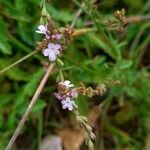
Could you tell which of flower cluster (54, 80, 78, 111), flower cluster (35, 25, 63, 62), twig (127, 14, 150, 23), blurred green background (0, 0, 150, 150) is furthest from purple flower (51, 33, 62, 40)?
twig (127, 14, 150, 23)

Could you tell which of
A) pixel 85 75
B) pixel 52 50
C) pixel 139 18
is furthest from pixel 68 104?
pixel 139 18

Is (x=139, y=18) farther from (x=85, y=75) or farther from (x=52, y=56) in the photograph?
(x=52, y=56)

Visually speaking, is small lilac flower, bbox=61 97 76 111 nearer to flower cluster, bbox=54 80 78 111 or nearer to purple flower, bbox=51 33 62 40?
flower cluster, bbox=54 80 78 111

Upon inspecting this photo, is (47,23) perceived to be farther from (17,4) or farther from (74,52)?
(74,52)

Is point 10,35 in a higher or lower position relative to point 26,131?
higher

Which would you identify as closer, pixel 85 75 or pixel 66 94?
pixel 66 94

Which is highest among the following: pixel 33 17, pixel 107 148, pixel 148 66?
pixel 33 17

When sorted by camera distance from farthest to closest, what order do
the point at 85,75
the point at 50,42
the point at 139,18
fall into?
the point at 139,18, the point at 85,75, the point at 50,42

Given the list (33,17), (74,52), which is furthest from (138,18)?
(33,17)

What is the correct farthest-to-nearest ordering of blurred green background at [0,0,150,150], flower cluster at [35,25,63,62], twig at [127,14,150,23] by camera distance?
1. twig at [127,14,150,23]
2. blurred green background at [0,0,150,150]
3. flower cluster at [35,25,63,62]
